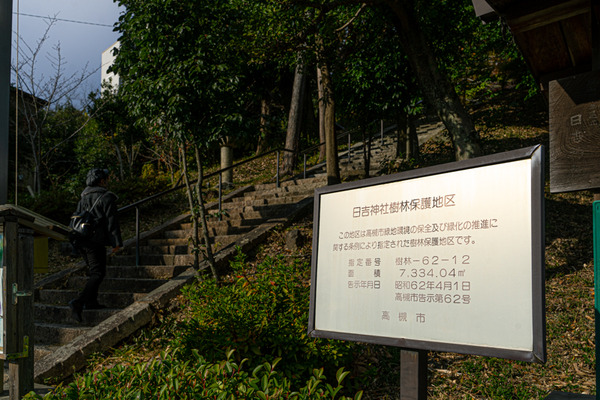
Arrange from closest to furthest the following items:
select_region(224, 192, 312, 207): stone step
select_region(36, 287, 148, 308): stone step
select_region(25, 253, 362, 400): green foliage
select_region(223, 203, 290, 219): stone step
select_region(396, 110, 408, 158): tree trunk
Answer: select_region(25, 253, 362, 400): green foliage → select_region(36, 287, 148, 308): stone step → select_region(223, 203, 290, 219): stone step → select_region(224, 192, 312, 207): stone step → select_region(396, 110, 408, 158): tree trunk

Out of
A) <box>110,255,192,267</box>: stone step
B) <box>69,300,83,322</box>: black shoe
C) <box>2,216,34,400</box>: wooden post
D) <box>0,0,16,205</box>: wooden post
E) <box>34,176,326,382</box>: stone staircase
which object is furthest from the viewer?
<box>110,255,192,267</box>: stone step

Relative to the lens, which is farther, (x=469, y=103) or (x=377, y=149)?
(x=469, y=103)

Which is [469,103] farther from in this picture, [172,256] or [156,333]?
[156,333]

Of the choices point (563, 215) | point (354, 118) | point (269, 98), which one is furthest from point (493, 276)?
point (269, 98)

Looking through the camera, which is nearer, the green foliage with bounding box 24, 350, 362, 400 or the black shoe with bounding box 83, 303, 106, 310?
the green foliage with bounding box 24, 350, 362, 400

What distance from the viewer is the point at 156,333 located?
19.9 feet

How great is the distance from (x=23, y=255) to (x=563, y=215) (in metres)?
9.18

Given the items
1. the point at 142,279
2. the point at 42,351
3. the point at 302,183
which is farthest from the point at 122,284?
the point at 302,183

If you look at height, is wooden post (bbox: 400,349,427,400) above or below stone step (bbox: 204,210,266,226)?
below

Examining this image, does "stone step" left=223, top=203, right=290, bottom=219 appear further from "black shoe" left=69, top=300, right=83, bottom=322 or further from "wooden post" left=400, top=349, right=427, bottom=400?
"wooden post" left=400, top=349, right=427, bottom=400

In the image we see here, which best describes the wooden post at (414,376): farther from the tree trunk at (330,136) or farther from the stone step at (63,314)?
the tree trunk at (330,136)

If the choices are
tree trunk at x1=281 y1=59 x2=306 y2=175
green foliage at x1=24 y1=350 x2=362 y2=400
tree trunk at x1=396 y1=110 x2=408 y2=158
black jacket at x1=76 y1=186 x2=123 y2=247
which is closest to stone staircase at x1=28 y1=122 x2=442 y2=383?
black jacket at x1=76 y1=186 x2=123 y2=247

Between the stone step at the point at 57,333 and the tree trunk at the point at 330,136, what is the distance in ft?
19.7

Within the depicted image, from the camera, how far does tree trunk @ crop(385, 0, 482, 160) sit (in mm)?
7988
